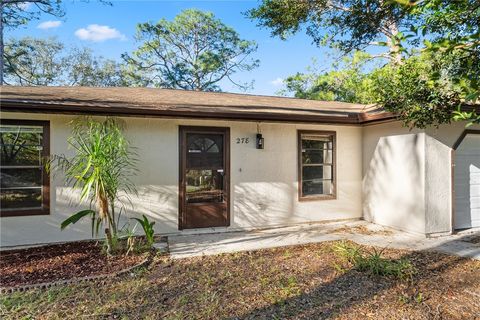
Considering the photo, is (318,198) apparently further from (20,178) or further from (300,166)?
(20,178)

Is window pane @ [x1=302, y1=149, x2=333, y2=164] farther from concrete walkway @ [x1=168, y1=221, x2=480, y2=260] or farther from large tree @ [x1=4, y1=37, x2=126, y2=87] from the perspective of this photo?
large tree @ [x1=4, y1=37, x2=126, y2=87]

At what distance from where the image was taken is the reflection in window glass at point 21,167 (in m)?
5.32

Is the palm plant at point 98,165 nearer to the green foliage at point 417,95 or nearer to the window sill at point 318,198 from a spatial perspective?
the window sill at point 318,198

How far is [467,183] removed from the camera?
6664mm

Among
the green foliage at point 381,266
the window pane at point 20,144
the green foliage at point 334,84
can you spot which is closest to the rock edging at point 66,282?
the window pane at point 20,144

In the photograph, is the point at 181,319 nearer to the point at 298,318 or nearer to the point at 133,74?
the point at 298,318

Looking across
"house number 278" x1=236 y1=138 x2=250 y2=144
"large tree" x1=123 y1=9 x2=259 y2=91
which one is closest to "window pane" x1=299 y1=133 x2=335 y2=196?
"house number 278" x1=236 y1=138 x2=250 y2=144

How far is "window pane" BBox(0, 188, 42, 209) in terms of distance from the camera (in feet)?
17.5

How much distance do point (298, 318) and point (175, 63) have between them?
24.7 meters

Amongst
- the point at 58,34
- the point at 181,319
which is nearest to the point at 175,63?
the point at 58,34

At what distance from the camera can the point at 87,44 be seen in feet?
85.8

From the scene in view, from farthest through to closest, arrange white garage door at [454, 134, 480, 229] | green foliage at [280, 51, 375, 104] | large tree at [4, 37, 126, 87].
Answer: large tree at [4, 37, 126, 87], green foliage at [280, 51, 375, 104], white garage door at [454, 134, 480, 229]

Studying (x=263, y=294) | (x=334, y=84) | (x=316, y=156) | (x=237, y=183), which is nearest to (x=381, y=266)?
(x=263, y=294)

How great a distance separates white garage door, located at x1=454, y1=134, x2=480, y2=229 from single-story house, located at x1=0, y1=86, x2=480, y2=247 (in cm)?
3
